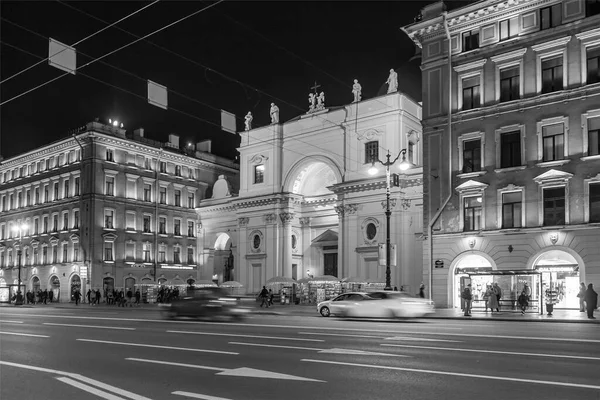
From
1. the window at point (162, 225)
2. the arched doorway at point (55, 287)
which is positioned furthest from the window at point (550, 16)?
the arched doorway at point (55, 287)

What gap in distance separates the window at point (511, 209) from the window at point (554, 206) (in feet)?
4.79

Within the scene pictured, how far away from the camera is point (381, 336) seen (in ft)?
56.1

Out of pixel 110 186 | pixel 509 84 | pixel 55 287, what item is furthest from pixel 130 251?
pixel 509 84

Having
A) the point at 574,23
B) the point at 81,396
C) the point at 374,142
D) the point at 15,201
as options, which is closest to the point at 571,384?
the point at 81,396

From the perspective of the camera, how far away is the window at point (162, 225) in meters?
74.6

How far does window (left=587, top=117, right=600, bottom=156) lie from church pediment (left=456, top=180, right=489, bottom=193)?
5878mm

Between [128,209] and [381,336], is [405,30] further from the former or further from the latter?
[128,209]

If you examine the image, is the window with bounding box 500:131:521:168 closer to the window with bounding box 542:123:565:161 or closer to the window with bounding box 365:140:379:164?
the window with bounding box 542:123:565:161

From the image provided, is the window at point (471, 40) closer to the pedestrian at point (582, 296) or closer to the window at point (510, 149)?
the window at point (510, 149)

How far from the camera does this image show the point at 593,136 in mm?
33250

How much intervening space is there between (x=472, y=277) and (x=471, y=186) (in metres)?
5.48

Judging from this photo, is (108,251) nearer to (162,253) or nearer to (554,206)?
(162,253)

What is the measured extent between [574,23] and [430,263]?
15.4 metres

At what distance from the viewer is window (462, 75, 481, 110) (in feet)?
125
